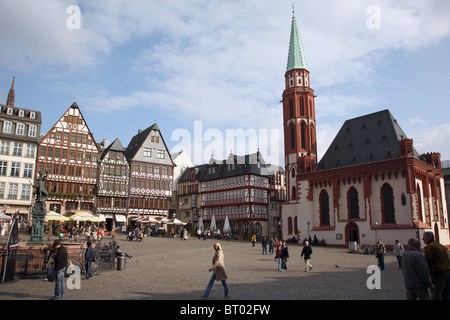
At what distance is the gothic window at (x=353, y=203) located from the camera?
4403 cm

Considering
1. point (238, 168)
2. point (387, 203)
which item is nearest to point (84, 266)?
point (387, 203)

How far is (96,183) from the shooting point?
2147 inches

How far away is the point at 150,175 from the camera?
200ft

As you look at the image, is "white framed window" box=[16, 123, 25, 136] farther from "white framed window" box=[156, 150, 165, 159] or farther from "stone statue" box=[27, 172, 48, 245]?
"stone statue" box=[27, 172, 48, 245]

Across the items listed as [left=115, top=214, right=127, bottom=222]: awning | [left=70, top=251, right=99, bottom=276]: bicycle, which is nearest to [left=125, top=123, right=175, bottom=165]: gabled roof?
[left=115, top=214, right=127, bottom=222]: awning

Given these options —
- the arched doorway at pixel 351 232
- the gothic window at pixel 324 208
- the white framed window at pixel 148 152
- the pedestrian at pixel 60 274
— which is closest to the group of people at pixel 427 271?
the pedestrian at pixel 60 274

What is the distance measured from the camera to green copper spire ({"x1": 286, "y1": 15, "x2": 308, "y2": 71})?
58.5 metres

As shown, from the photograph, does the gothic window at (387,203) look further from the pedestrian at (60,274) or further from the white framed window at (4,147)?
the white framed window at (4,147)

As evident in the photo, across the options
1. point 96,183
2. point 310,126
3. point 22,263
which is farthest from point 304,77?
point 22,263

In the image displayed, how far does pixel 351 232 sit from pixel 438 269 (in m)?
37.7

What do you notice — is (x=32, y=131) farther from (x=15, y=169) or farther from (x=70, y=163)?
(x=70, y=163)
